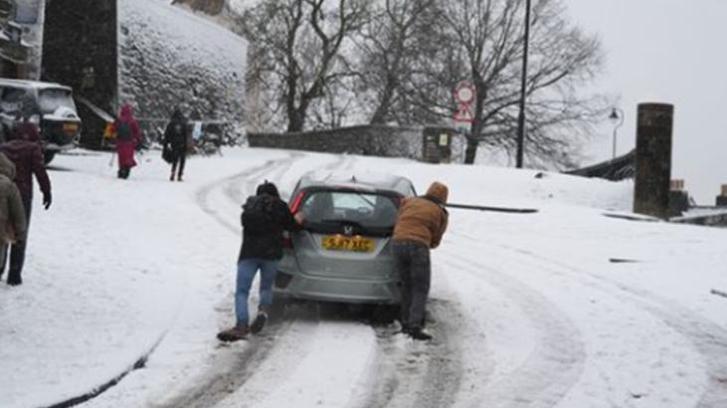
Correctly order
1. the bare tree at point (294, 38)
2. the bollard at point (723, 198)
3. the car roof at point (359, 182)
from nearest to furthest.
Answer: the car roof at point (359, 182) → the bollard at point (723, 198) → the bare tree at point (294, 38)

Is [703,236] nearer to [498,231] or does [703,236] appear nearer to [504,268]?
[498,231]

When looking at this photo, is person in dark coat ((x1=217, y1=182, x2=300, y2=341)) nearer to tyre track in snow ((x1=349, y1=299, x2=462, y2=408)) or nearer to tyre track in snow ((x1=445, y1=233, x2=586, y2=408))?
tyre track in snow ((x1=349, y1=299, x2=462, y2=408))

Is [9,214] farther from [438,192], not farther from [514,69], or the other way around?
[514,69]

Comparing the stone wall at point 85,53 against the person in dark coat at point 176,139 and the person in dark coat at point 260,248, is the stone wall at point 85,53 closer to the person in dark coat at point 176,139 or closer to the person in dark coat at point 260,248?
the person in dark coat at point 176,139

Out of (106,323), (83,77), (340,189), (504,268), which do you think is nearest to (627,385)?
(340,189)

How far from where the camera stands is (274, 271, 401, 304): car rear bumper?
9.67m

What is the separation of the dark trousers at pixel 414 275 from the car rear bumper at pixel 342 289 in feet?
0.79

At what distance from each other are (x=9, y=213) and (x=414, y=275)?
3.85 m

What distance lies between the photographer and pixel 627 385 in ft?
25.4

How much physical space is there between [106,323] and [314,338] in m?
1.99

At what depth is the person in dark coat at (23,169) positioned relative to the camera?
1005 centimetres

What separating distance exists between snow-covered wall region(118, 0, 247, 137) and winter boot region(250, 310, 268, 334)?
2306 centimetres

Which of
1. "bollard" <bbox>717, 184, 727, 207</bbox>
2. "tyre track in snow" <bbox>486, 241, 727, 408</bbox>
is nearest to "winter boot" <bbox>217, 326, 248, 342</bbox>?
"tyre track in snow" <bbox>486, 241, 727, 408</bbox>

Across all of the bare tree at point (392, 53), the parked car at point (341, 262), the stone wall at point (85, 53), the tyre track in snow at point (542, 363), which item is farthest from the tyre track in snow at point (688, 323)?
the bare tree at point (392, 53)
